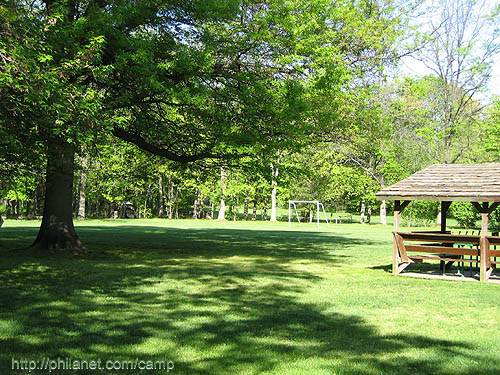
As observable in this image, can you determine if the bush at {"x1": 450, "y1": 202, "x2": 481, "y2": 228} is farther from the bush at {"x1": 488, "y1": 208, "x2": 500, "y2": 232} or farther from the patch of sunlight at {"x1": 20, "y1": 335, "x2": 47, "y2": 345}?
the patch of sunlight at {"x1": 20, "y1": 335, "x2": 47, "y2": 345}

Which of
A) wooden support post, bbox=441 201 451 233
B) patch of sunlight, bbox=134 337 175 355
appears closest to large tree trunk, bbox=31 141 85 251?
patch of sunlight, bbox=134 337 175 355

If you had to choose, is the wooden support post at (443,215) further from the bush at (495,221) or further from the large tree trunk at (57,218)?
the bush at (495,221)

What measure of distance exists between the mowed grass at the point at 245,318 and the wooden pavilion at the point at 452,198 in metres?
0.96

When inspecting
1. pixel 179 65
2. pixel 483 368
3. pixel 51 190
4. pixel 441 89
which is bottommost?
pixel 483 368

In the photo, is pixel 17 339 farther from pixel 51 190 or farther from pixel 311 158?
pixel 311 158

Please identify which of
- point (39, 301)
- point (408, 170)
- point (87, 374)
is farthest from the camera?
point (408, 170)

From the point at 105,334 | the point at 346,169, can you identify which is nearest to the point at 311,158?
the point at 346,169

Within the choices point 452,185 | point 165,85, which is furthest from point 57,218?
point 452,185

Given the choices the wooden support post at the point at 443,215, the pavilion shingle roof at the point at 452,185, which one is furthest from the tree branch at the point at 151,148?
the wooden support post at the point at 443,215

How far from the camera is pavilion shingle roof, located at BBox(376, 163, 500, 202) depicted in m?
14.3

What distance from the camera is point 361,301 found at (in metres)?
10.7

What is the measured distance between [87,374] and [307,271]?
10.0 m

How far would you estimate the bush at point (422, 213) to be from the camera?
5344cm

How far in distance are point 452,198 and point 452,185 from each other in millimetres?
827
